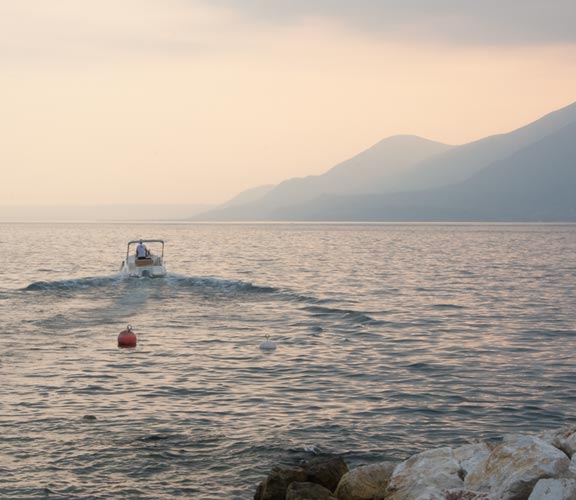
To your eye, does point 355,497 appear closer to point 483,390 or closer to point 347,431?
point 347,431

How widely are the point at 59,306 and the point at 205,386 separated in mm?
22427

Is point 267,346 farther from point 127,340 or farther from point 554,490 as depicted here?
point 554,490

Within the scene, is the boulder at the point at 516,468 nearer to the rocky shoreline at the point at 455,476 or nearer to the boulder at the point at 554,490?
the rocky shoreline at the point at 455,476

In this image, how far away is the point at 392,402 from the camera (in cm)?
2105

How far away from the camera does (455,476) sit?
40.4 feet

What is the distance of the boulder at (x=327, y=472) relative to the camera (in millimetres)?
13805

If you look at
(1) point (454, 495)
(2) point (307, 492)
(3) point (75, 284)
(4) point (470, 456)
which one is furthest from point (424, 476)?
(3) point (75, 284)

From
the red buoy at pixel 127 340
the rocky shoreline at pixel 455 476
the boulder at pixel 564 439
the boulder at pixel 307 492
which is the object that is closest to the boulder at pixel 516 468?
the rocky shoreline at pixel 455 476

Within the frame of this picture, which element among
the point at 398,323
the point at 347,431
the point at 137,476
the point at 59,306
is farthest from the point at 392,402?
the point at 59,306

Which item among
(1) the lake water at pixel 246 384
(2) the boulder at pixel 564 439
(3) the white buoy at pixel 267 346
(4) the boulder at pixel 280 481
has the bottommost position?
(1) the lake water at pixel 246 384

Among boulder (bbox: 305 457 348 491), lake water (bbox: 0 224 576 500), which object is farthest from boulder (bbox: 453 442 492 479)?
lake water (bbox: 0 224 576 500)

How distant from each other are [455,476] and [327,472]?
2.58 m

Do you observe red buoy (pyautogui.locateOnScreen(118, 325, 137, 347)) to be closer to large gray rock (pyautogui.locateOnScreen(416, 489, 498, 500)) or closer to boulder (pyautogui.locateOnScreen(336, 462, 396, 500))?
boulder (pyautogui.locateOnScreen(336, 462, 396, 500))

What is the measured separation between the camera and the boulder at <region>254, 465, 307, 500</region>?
44.1 feet
